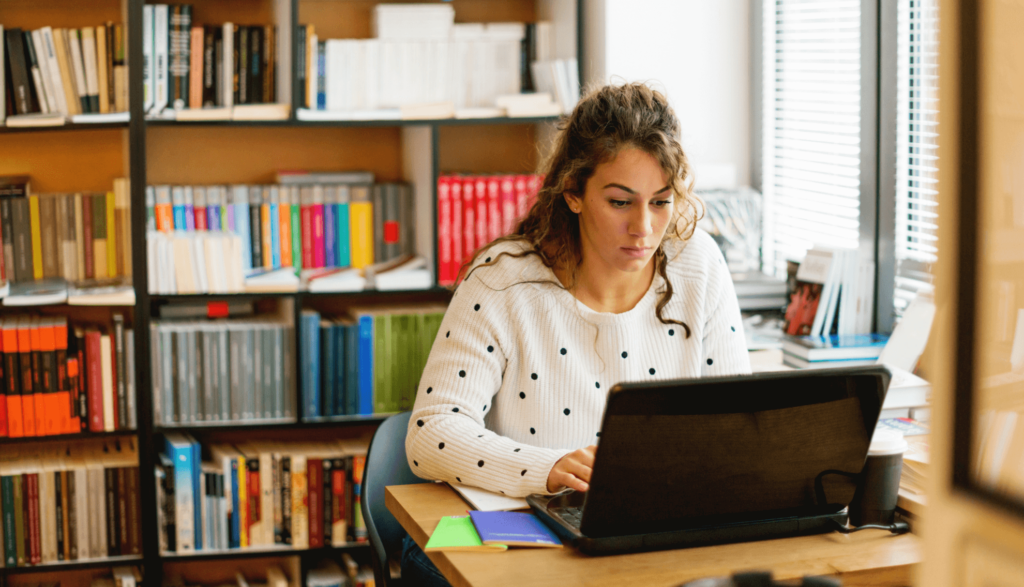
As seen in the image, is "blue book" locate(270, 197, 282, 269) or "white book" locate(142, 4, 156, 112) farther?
"blue book" locate(270, 197, 282, 269)

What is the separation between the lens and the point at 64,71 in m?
2.44

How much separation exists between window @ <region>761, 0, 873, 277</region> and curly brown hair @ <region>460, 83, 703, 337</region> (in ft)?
2.52

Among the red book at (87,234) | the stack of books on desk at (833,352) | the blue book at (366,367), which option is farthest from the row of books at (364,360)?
the stack of books on desk at (833,352)

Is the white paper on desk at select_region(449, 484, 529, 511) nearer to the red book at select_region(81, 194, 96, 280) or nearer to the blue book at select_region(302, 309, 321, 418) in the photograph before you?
the blue book at select_region(302, 309, 321, 418)

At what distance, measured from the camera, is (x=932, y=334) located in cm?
29

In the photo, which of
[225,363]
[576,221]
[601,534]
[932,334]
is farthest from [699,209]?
[932,334]

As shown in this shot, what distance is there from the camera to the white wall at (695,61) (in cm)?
257

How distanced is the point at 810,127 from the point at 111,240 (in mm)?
1899

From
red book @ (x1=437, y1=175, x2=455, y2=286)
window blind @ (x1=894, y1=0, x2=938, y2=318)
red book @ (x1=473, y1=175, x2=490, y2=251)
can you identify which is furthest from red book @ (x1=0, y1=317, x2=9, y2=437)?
window blind @ (x1=894, y1=0, x2=938, y2=318)

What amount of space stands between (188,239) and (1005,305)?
2.37 m

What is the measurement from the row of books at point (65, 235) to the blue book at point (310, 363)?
49 centimetres

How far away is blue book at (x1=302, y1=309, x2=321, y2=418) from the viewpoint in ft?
8.35

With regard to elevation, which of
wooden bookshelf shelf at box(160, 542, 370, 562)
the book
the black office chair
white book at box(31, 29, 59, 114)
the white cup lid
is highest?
white book at box(31, 29, 59, 114)

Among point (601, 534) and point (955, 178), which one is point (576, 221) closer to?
point (601, 534)
